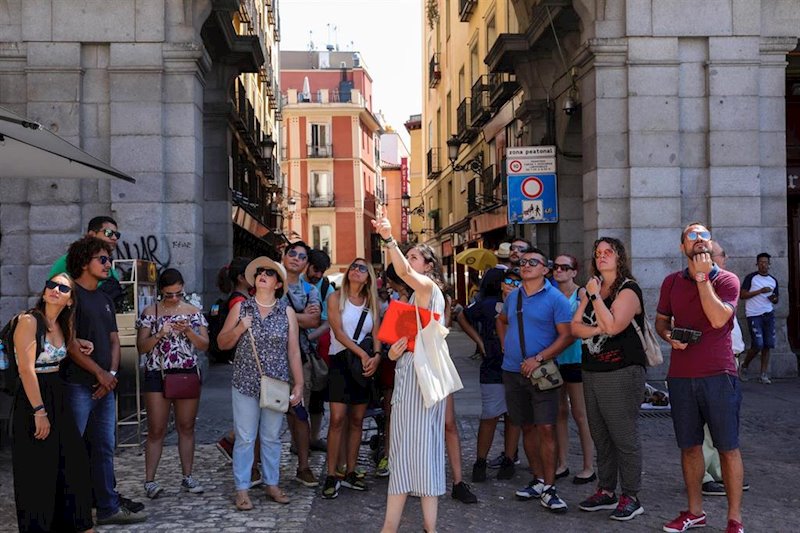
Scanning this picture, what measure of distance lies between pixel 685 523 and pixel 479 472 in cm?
192

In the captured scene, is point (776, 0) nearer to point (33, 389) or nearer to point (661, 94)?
point (661, 94)

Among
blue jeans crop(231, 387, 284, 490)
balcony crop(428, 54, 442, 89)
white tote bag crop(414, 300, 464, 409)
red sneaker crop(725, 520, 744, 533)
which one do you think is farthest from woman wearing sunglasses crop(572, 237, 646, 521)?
balcony crop(428, 54, 442, 89)

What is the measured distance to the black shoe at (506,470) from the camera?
7.30 meters

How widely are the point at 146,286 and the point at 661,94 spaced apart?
23.7 feet

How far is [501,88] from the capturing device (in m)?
21.3

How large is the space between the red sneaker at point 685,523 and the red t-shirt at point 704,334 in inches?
35.2

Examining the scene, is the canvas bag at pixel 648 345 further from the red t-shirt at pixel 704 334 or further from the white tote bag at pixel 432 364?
the white tote bag at pixel 432 364

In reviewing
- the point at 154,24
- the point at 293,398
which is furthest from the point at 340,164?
the point at 293,398

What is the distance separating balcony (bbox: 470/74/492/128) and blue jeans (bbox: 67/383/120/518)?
1891 cm

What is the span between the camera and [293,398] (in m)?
6.62

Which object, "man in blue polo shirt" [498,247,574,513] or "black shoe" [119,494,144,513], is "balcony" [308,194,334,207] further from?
"black shoe" [119,494,144,513]

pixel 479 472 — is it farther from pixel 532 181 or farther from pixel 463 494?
pixel 532 181

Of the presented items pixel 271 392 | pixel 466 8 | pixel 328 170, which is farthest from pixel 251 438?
pixel 328 170

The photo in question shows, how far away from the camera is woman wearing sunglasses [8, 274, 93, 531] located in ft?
17.2
